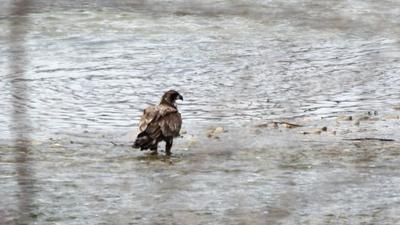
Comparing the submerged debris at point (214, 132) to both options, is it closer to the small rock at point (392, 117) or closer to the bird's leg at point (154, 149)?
the bird's leg at point (154, 149)

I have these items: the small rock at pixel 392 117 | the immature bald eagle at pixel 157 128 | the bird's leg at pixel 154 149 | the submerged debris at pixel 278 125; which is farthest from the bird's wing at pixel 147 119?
the small rock at pixel 392 117

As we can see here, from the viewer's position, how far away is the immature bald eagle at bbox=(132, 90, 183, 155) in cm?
787

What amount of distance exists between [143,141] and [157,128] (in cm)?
17

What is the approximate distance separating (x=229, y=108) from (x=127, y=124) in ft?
2.52

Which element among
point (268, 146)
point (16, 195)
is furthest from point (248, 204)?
point (268, 146)

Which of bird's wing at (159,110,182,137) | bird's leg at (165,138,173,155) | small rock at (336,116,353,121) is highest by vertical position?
bird's wing at (159,110,182,137)

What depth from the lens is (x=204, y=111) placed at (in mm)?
9891

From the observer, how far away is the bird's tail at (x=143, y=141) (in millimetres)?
7809

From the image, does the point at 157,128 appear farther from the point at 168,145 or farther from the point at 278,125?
the point at 278,125

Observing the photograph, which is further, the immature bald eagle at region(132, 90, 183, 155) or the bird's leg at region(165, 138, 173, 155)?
the bird's leg at region(165, 138, 173, 155)

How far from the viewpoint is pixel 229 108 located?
31.1 feet

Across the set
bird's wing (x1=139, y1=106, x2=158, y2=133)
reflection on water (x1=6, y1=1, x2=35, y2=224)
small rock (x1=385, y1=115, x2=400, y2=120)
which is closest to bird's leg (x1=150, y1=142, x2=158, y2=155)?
bird's wing (x1=139, y1=106, x2=158, y2=133)

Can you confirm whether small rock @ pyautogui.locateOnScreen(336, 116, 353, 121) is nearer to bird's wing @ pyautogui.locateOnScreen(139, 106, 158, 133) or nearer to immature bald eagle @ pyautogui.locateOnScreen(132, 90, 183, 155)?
immature bald eagle @ pyautogui.locateOnScreen(132, 90, 183, 155)

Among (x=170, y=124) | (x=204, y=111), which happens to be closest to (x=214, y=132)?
(x=170, y=124)
